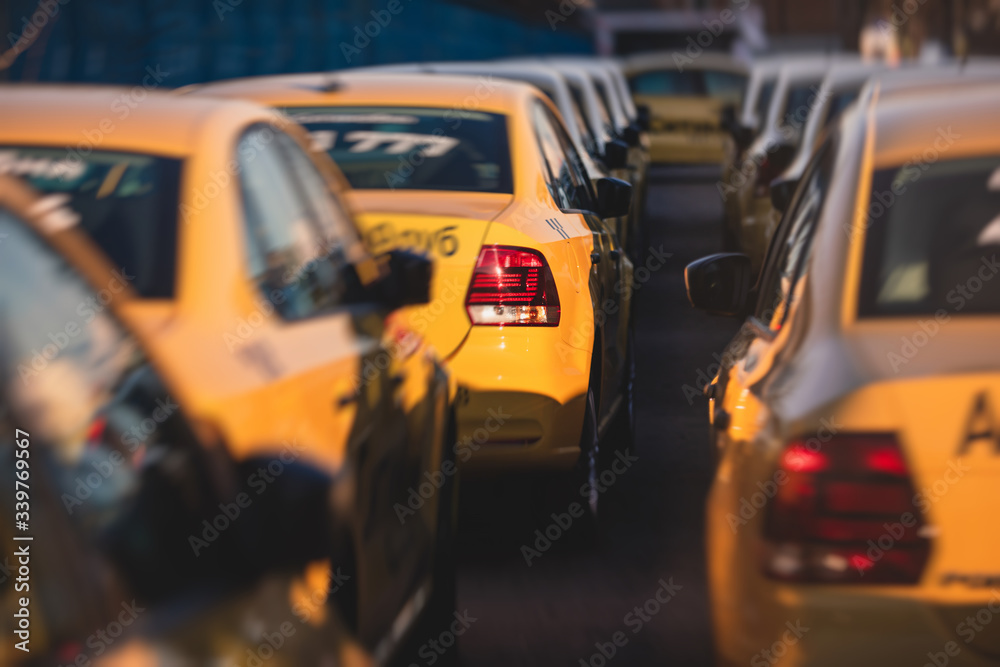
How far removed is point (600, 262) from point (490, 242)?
1497 mm

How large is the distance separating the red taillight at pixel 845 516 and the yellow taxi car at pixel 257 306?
87 cm

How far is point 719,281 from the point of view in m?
4.98

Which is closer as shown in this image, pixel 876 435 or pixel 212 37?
pixel 876 435

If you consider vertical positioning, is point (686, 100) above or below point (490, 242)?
below

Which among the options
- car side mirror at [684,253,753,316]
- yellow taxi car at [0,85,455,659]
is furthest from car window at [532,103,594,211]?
yellow taxi car at [0,85,455,659]

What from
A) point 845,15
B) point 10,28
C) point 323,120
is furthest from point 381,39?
point 845,15

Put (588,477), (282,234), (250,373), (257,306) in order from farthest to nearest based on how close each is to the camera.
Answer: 1. (588,477)
2. (282,234)
3. (257,306)
4. (250,373)

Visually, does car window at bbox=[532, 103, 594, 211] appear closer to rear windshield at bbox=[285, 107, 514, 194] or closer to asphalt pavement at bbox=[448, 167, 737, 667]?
rear windshield at bbox=[285, 107, 514, 194]

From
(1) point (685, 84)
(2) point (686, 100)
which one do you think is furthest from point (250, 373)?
(1) point (685, 84)

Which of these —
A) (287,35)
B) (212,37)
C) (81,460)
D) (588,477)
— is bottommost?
(287,35)

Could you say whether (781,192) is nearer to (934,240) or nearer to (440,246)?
(440,246)

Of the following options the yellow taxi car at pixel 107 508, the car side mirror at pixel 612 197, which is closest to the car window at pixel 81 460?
the yellow taxi car at pixel 107 508

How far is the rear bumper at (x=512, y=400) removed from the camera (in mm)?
5953

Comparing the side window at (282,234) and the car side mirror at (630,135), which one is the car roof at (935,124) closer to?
the side window at (282,234)
